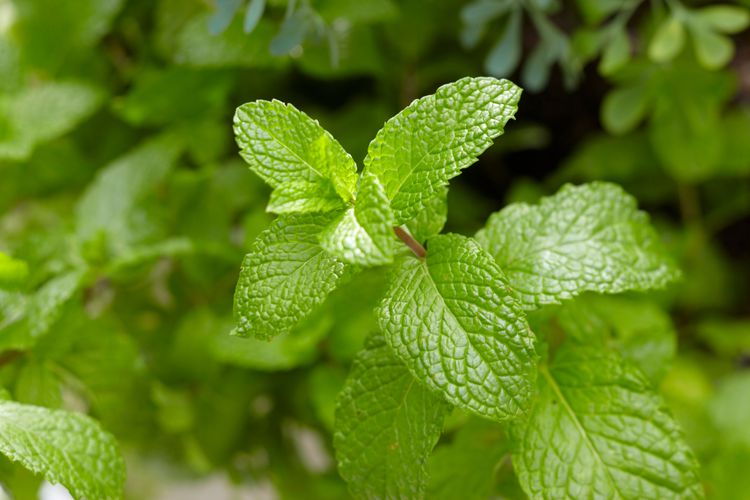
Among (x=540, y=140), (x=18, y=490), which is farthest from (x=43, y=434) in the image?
(x=540, y=140)

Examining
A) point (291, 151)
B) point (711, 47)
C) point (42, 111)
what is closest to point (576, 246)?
point (291, 151)

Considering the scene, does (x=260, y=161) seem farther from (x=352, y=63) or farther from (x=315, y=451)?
(x=315, y=451)

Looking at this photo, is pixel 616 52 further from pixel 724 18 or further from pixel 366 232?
pixel 366 232

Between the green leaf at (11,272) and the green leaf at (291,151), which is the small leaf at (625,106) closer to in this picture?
the green leaf at (291,151)

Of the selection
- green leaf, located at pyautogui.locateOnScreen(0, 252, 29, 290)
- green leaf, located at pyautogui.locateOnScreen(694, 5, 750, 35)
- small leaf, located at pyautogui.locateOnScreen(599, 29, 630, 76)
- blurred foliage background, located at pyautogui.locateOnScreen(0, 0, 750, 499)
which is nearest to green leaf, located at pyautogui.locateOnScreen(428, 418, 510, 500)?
blurred foliage background, located at pyautogui.locateOnScreen(0, 0, 750, 499)

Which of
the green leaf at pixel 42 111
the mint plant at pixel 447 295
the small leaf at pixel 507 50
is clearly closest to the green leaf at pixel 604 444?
the mint plant at pixel 447 295

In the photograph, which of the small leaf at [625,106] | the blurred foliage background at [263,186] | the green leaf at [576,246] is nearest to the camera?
the green leaf at [576,246]

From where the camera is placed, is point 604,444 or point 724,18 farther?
point 724,18
